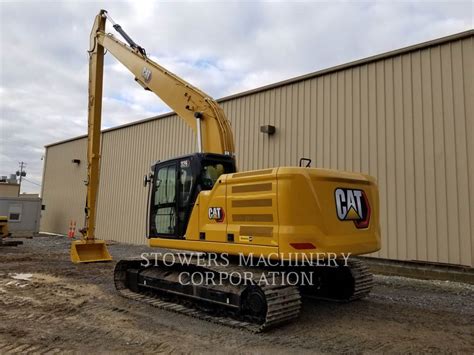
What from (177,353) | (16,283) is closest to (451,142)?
(177,353)

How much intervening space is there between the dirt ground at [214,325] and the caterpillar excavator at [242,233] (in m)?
0.34

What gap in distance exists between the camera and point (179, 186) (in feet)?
22.5

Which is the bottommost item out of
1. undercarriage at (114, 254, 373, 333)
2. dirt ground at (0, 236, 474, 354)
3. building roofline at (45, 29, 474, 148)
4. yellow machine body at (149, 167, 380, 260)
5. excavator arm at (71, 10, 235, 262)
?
dirt ground at (0, 236, 474, 354)

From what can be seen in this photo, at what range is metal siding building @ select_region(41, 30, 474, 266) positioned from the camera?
9289mm

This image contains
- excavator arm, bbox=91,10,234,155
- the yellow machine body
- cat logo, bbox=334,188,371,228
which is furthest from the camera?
excavator arm, bbox=91,10,234,155

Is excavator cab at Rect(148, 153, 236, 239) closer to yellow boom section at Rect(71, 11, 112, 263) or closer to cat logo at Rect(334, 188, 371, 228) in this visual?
cat logo at Rect(334, 188, 371, 228)

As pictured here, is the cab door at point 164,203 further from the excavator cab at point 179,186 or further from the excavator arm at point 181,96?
the excavator arm at point 181,96

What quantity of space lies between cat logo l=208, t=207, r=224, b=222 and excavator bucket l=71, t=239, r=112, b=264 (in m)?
5.54

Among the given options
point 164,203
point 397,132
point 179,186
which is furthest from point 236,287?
point 397,132

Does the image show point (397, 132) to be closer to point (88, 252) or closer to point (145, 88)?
point (145, 88)

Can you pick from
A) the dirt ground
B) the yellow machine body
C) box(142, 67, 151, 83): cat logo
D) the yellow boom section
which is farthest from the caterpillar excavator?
the yellow boom section

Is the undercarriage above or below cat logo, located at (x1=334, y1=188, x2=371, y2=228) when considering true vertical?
below

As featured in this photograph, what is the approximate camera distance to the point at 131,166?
1892cm

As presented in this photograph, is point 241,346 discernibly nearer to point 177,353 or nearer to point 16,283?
point 177,353
